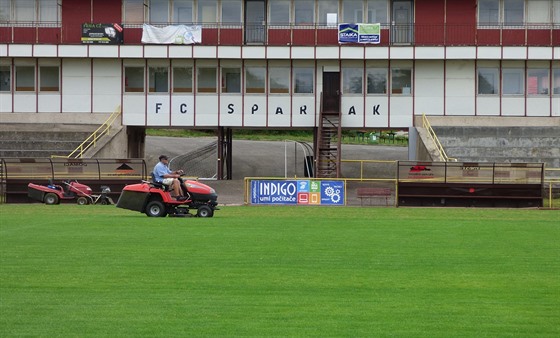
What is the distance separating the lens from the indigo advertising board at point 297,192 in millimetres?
44594

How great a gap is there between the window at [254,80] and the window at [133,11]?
6.80 m

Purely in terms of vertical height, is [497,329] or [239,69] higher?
[239,69]

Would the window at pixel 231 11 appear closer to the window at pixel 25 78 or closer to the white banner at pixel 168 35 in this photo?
the white banner at pixel 168 35

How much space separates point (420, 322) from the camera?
512 inches

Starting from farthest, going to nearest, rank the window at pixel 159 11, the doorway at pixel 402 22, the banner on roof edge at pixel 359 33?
the window at pixel 159 11 < the doorway at pixel 402 22 < the banner on roof edge at pixel 359 33

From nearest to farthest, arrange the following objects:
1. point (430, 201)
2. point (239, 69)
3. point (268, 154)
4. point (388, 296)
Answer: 1. point (388, 296)
2. point (430, 201)
3. point (239, 69)
4. point (268, 154)

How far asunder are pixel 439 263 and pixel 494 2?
43583 mm

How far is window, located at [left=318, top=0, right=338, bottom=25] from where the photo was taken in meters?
59.7

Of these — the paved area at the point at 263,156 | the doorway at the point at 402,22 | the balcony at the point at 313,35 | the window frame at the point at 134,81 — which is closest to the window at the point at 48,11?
the balcony at the point at 313,35

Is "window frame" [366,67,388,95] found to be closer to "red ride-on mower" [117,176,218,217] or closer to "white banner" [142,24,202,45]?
"white banner" [142,24,202,45]

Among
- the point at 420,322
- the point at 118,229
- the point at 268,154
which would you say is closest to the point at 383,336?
the point at 420,322

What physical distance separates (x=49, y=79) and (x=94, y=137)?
659cm

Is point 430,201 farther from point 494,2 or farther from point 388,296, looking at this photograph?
point 388,296

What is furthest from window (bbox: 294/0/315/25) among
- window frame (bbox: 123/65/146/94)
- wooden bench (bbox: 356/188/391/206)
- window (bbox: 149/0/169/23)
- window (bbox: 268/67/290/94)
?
wooden bench (bbox: 356/188/391/206)
